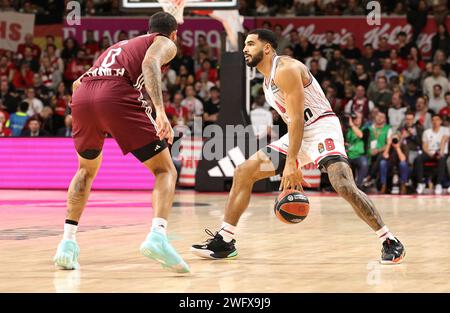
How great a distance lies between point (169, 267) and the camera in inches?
260

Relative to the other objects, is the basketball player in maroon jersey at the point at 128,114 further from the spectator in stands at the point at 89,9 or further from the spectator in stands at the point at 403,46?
the spectator in stands at the point at 89,9

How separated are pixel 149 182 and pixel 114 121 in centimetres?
1109

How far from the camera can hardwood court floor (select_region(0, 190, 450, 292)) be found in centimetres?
629

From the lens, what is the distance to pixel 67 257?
7.00 meters

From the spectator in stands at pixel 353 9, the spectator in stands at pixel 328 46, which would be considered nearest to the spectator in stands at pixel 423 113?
the spectator in stands at pixel 328 46

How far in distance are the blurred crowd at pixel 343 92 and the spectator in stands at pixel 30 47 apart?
37mm

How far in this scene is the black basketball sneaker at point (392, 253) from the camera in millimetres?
7430

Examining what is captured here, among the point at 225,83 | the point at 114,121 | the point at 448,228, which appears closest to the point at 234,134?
the point at 225,83

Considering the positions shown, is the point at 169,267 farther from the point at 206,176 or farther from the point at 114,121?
the point at 206,176

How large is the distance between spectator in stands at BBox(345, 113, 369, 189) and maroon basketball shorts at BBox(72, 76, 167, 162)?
1151 cm

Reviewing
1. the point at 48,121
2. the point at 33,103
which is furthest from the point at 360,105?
the point at 33,103

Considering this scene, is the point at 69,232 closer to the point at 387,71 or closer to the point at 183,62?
the point at 387,71

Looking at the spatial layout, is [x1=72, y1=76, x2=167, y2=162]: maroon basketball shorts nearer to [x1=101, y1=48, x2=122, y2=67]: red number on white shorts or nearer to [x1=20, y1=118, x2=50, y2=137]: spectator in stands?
[x1=101, y1=48, x2=122, y2=67]: red number on white shorts

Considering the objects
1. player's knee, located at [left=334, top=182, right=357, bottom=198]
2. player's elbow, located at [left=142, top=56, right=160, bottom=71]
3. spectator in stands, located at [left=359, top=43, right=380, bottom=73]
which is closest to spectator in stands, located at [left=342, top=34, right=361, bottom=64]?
spectator in stands, located at [left=359, top=43, right=380, bottom=73]
